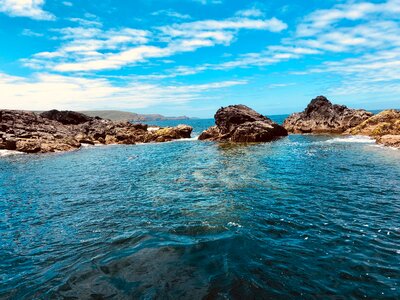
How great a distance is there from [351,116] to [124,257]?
84.7 meters

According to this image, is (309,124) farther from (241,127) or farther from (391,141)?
(391,141)

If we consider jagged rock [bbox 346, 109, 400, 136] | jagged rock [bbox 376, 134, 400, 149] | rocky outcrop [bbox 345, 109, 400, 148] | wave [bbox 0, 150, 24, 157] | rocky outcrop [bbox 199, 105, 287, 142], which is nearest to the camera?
jagged rock [bbox 376, 134, 400, 149]

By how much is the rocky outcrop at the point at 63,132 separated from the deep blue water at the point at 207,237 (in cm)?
3638

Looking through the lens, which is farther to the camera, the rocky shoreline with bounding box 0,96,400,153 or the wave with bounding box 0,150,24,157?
the rocky shoreline with bounding box 0,96,400,153

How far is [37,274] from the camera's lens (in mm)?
11344

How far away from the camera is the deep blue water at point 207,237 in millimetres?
10141

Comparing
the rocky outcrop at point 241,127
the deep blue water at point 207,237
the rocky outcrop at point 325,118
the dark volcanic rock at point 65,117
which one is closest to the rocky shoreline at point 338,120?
the rocky outcrop at point 325,118

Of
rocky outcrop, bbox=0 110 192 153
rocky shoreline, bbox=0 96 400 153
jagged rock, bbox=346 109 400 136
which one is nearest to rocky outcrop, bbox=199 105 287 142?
rocky shoreline, bbox=0 96 400 153

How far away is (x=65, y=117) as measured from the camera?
92125 mm

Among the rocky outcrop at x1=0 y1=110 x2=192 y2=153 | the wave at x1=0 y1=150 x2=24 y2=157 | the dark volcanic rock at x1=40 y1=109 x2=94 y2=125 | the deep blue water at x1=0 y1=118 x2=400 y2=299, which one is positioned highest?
the dark volcanic rock at x1=40 y1=109 x2=94 y2=125

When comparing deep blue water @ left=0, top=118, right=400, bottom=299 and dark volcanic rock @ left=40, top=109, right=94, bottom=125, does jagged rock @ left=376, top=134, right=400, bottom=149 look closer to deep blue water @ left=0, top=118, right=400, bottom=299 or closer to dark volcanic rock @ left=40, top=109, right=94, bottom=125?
deep blue water @ left=0, top=118, right=400, bottom=299

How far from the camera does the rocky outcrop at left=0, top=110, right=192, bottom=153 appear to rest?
5975 centimetres

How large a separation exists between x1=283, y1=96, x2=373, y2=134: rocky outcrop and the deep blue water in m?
57.9

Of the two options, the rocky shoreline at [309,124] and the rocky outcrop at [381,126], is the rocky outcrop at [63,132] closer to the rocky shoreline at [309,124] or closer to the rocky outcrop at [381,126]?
the rocky shoreline at [309,124]
